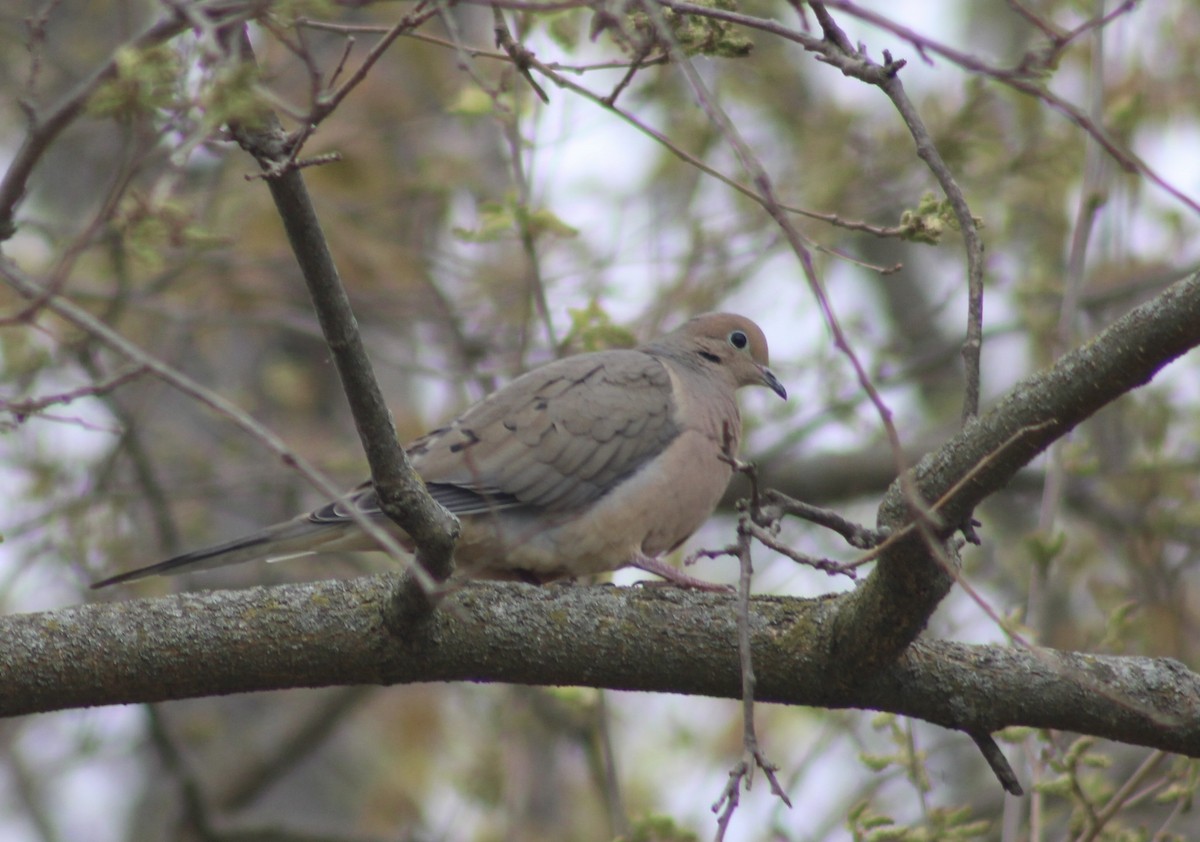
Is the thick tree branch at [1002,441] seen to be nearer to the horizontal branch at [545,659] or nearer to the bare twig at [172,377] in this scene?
the horizontal branch at [545,659]

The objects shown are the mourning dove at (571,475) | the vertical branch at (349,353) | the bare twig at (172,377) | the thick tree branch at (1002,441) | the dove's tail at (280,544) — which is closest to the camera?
the bare twig at (172,377)

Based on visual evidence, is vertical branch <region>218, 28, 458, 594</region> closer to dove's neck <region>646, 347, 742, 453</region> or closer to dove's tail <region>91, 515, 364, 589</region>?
dove's tail <region>91, 515, 364, 589</region>

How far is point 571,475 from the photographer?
4.16 m

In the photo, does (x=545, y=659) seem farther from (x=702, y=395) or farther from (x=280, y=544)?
(x=702, y=395)

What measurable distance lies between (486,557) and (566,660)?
1.18 metres

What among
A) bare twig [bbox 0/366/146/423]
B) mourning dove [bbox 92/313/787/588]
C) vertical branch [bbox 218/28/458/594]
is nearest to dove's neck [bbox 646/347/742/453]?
mourning dove [bbox 92/313/787/588]

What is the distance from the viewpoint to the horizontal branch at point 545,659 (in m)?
2.85

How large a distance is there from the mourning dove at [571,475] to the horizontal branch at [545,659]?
0.81 meters

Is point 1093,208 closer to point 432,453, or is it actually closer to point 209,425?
point 432,453

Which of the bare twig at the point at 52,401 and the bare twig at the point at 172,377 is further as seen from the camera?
the bare twig at the point at 52,401

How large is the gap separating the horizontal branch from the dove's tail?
1.84 feet

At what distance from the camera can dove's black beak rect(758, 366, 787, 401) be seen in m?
5.02

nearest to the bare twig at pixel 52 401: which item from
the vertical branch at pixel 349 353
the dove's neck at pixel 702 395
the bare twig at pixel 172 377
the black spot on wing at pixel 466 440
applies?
the vertical branch at pixel 349 353

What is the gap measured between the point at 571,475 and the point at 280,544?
917 mm
